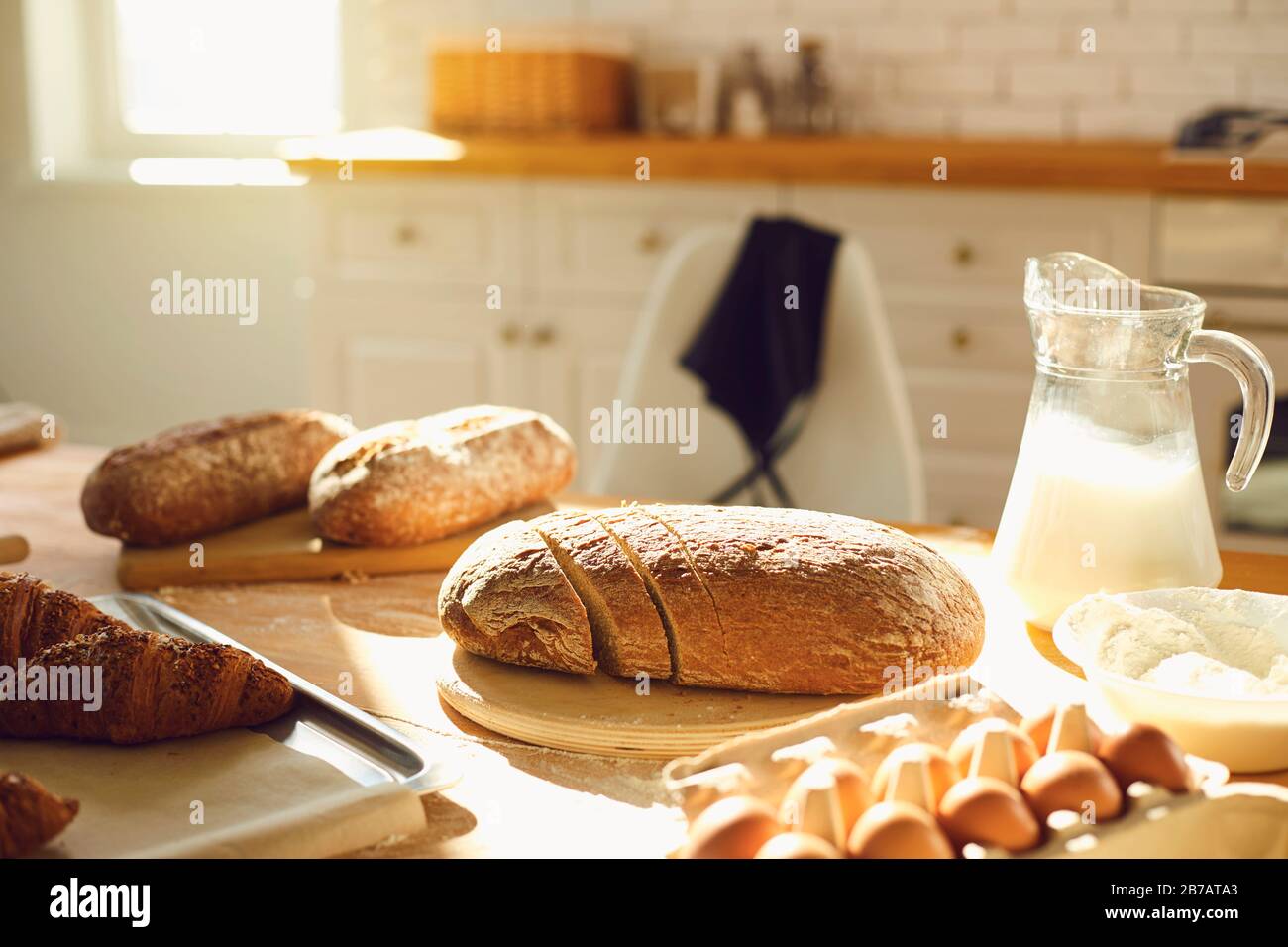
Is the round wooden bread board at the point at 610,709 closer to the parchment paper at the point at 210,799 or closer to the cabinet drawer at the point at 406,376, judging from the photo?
the parchment paper at the point at 210,799

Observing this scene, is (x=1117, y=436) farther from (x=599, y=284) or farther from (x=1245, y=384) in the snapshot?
(x=599, y=284)

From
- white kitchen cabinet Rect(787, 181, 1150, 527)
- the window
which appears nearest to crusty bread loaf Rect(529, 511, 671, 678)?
white kitchen cabinet Rect(787, 181, 1150, 527)

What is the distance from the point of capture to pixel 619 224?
296 centimetres

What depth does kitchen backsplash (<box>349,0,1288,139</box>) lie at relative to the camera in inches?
121

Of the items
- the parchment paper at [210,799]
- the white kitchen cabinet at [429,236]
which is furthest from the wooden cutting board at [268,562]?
the white kitchen cabinet at [429,236]

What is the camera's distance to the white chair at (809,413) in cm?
187

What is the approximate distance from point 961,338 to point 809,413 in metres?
0.85

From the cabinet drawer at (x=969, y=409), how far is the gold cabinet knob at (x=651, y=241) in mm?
607

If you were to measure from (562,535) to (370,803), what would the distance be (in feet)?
0.94

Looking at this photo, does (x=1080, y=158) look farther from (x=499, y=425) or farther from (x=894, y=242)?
(x=499, y=425)

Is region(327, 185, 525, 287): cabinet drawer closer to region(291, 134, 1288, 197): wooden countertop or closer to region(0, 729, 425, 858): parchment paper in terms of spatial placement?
region(291, 134, 1288, 197): wooden countertop

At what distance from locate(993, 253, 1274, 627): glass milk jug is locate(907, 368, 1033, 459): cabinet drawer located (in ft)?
5.57

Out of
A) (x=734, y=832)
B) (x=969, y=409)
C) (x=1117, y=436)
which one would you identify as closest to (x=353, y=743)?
(x=734, y=832)
